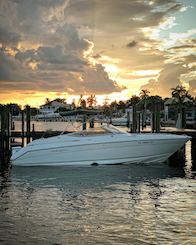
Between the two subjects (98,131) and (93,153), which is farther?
(98,131)

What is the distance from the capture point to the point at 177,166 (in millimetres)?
20266

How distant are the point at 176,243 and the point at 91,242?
1847mm

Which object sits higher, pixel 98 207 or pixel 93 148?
pixel 93 148

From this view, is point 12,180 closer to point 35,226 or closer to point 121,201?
point 121,201

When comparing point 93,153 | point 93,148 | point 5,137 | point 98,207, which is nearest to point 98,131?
point 93,148

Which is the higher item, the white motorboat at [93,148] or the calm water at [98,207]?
the white motorboat at [93,148]

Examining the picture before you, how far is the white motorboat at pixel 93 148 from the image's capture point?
18781mm

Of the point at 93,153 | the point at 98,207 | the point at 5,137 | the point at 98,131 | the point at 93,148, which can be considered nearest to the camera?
the point at 98,207

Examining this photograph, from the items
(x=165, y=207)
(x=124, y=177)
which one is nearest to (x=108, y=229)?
(x=165, y=207)

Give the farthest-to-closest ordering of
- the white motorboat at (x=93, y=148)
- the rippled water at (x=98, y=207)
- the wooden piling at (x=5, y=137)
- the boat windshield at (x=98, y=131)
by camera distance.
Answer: the wooden piling at (x=5, y=137), the boat windshield at (x=98, y=131), the white motorboat at (x=93, y=148), the rippled water at (x=98, y=207)

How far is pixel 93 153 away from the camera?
747 inches

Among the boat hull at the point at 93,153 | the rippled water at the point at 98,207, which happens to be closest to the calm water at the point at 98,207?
the rippled water at the point at 98,207

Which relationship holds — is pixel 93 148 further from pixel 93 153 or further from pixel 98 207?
pixel 98 207

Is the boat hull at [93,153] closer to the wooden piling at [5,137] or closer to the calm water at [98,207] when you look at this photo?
the calm water at [98,207]
